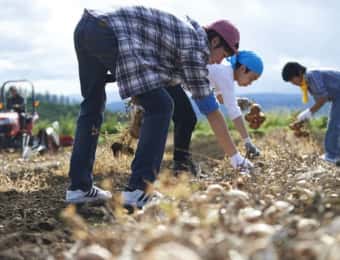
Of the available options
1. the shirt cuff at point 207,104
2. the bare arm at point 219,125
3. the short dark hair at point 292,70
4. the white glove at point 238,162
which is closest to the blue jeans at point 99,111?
the shirt cuff at point 207,104

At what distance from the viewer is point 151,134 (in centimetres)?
328

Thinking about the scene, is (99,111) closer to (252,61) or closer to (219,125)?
(219,125)

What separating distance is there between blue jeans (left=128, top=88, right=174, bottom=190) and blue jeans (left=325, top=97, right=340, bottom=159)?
333cm

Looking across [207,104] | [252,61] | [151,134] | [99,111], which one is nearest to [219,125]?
[207,104]

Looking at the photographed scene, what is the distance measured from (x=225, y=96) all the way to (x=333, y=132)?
197cm

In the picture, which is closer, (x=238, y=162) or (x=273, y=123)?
(x=238, y=162)

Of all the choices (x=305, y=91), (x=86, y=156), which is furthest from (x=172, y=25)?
(x=305, y=91)

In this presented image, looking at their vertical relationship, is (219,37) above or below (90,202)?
above

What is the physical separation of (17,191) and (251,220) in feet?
10.3

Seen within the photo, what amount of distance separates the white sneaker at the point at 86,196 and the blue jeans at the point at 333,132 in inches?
123

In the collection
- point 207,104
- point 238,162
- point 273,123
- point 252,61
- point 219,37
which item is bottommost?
point 273,123

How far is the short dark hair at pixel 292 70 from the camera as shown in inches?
255

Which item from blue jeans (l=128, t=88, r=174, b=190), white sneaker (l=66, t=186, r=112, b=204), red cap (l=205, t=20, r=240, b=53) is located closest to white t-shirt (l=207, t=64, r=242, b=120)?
red cap (l=205, t=20, r=240, b=53)

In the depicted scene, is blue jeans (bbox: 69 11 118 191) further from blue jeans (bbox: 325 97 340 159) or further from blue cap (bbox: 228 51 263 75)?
blue jeans (bbox: 325 97 340 159)
